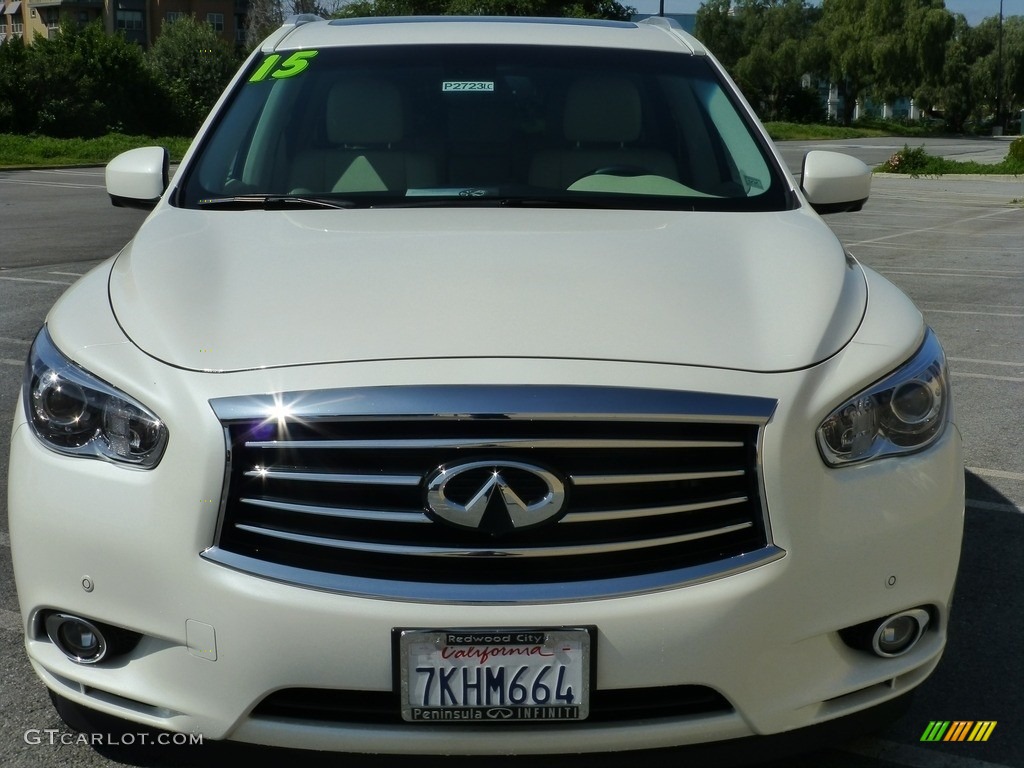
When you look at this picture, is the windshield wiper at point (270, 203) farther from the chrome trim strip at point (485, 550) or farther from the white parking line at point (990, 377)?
the white parking line at point (990, 377)

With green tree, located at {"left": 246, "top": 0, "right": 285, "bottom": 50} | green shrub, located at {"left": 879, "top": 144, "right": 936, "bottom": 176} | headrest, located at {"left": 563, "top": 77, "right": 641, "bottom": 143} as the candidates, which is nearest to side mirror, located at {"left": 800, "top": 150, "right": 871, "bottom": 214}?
headrest, located at {"left": 563, "top": 77, "right": 641, "bottom": 143}

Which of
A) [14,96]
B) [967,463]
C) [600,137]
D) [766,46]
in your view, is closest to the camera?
[600,137]

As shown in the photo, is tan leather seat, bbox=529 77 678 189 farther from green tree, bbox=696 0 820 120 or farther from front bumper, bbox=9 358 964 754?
green tree, bbox=696 0 820 120

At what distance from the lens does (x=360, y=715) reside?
2.18 metres

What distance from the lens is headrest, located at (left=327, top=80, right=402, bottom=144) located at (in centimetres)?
370

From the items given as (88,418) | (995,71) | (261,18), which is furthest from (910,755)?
(995,71)

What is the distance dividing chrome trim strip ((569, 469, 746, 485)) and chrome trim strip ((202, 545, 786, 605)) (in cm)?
15

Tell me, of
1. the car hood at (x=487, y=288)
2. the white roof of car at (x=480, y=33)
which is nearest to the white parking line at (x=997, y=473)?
the white roof of car at (x=480, y=33)

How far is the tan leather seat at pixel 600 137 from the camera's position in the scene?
361 cm

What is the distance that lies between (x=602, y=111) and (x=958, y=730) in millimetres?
2014

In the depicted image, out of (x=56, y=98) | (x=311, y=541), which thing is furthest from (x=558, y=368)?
(x=56, y=98)

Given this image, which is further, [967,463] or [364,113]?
[967,463]

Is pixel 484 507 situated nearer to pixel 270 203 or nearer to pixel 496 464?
pixel 496 464

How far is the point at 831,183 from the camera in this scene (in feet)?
12.1
